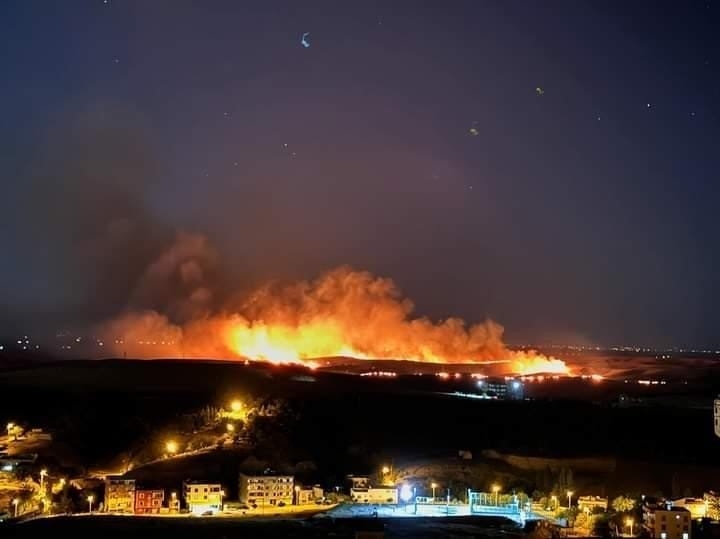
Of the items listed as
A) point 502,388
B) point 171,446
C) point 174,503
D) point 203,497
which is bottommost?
point 174,503

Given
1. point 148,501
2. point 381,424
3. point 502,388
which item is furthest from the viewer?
point 502,388

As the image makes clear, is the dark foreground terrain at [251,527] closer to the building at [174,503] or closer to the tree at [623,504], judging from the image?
the building at [174,503]

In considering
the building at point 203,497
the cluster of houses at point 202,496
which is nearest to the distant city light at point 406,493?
the cluster of houses at point 202,496

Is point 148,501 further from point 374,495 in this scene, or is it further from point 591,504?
point 591,504

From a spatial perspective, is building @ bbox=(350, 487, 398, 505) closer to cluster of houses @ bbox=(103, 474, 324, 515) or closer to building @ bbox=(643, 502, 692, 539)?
cluster of houses @ bbox=(103, 474, 324, 515)

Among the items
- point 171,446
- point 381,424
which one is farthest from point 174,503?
point 381,424
